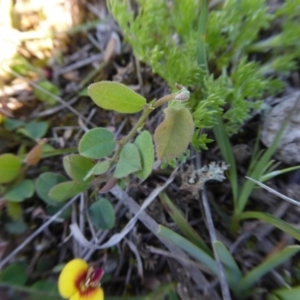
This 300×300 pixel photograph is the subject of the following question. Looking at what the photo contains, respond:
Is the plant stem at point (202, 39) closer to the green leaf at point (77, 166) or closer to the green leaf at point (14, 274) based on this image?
the green leaf at point (77, 166)

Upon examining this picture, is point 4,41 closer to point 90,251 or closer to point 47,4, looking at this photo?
point 47,4

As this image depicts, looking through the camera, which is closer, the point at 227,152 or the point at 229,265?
the point at 229,265

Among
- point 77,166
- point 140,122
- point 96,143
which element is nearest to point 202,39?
point 140,122

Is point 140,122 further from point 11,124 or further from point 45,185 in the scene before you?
point 11,124

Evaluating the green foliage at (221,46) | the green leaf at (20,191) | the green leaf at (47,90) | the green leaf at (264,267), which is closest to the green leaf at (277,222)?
the green leaf at (264,267)

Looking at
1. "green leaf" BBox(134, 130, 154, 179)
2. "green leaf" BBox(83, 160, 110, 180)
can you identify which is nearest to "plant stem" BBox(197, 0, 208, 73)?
"green leaf" BBox(134, 130, 154, 179)

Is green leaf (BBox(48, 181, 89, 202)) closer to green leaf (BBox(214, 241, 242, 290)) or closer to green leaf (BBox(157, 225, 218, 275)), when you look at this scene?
green leaf (BBox(157, 225, 218, 275))
